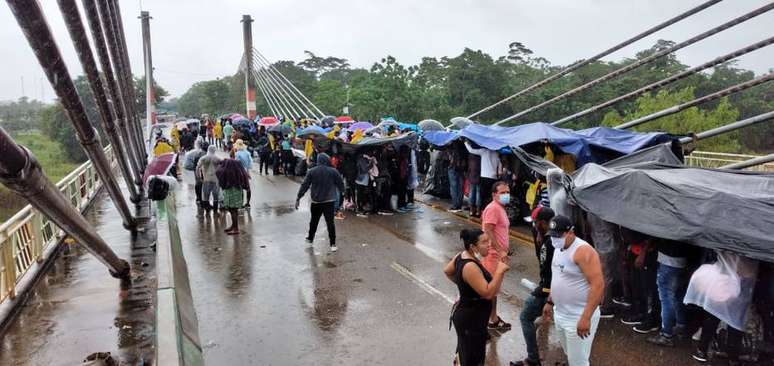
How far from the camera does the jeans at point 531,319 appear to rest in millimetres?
4754

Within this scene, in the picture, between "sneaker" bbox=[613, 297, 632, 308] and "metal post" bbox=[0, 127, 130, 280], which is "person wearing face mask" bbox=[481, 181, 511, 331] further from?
"metal post" bbox=[0, 127, 130, 280]

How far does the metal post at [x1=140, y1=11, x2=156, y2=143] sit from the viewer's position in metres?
38.5

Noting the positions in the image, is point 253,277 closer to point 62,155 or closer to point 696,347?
point 696,347

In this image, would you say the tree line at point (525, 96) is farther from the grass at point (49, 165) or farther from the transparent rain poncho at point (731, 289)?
the transparent rain poncho at point (731, 289)

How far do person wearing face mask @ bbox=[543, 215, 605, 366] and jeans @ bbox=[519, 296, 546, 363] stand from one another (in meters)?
0.46

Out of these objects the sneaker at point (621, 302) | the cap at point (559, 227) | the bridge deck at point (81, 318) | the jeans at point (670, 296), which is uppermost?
the cap at point (559, 227)

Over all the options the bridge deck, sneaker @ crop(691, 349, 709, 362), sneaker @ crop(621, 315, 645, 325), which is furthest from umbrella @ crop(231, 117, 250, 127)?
sneaker @ crop(691, 349, 709, 362)

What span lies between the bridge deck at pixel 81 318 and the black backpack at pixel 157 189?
1189 mm

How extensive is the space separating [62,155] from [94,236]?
5931 centimetres

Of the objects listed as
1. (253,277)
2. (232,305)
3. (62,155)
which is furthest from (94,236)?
(62,155)

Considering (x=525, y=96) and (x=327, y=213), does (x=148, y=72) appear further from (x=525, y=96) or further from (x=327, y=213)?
(x=327, y=213)

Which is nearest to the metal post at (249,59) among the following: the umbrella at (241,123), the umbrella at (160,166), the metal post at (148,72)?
the metal post at (148,72)

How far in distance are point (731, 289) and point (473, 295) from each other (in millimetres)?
2381

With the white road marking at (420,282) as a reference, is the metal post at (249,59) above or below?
above
